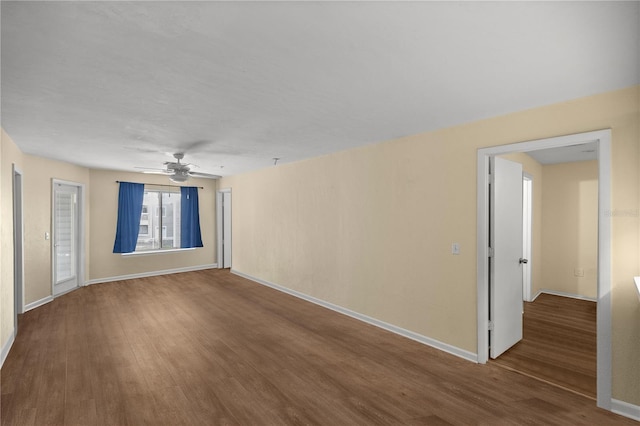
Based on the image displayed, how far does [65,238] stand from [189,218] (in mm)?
2515

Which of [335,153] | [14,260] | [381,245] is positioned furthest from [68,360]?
→ [335,153]

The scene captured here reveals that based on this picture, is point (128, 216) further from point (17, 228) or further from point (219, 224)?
point (17, 228)

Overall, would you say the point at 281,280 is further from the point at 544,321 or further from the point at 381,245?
the point at 544,321

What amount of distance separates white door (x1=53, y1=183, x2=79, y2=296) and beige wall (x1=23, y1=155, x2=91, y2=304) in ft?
0.74

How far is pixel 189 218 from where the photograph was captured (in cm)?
796

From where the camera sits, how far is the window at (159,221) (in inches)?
297

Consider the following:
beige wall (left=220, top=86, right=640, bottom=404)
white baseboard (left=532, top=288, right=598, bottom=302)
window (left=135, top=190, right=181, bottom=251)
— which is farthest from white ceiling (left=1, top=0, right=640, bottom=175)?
white baseboard (left=532, top=288, right=598, bottom=302)

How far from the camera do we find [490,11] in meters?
1.45

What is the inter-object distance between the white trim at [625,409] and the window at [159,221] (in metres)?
8.14

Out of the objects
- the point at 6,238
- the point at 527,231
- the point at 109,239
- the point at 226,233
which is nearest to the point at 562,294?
the point at 527,231

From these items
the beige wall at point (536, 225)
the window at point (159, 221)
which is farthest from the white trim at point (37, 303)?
the beige wall at point (536, 225)

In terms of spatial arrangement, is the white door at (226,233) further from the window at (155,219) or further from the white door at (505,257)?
the white door at (505,257)

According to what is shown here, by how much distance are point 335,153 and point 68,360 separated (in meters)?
4.07

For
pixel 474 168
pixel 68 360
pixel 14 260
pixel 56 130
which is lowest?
pixel 68 360
